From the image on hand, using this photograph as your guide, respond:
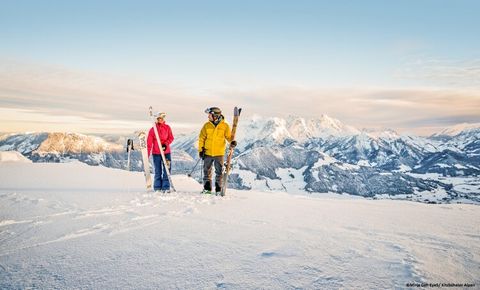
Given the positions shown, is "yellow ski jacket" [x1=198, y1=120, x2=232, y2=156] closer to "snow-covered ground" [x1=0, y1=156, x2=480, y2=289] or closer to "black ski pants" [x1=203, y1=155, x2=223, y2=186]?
"black ski pants" [x1=203, y1=155, x2=223, y2=186]

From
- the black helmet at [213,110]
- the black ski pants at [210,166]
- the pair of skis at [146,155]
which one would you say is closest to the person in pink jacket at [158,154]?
the pair of skis at [146,155]

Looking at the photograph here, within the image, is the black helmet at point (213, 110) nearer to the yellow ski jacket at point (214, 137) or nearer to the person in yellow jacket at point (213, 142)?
the person in yellow jacket at point (213, 142)

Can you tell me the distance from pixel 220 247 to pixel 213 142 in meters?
7.07

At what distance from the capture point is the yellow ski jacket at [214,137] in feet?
37.7

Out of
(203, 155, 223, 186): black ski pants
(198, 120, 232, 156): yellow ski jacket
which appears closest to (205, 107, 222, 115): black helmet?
(198, 120, 232, 156): yellow ski jacket

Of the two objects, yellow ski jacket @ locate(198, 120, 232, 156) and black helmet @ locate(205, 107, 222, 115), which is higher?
black helmet @ locate(205, 107, 222, 115)

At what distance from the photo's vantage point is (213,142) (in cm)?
1152

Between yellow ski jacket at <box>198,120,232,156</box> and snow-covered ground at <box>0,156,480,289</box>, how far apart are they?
10.8 feet

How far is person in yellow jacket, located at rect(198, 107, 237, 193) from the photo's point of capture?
37.6ft

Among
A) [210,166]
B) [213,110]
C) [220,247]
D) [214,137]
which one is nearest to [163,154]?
[210,166]

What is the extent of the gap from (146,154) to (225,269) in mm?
9539

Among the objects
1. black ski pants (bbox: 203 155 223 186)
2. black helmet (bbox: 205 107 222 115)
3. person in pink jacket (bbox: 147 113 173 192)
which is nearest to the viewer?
black helmet (bbox: 205 107 222 115)

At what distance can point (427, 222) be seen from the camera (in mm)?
7438

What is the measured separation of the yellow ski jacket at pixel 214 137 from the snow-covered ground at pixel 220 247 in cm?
329
